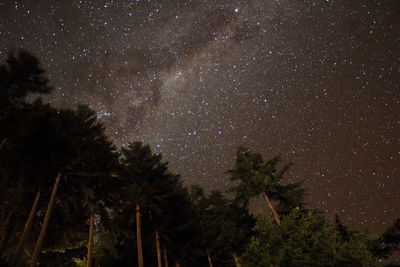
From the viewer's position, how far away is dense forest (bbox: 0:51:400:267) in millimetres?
10703

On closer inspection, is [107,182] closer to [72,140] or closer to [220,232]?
[72,140]

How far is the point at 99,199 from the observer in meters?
20.0

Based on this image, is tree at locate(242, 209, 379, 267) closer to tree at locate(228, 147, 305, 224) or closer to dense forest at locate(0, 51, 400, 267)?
dense forest at locate(0, 51, 400, 267)

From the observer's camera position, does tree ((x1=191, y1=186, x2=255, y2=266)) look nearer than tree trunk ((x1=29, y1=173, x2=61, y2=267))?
No

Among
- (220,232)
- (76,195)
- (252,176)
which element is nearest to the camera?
(76,195)

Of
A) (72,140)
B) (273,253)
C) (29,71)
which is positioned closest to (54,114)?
(72,140)

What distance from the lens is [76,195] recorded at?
742 inches

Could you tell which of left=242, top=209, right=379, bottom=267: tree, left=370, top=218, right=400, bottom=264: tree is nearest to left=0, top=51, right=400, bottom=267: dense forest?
left=242, top=209, right=379, bottom=267: tree

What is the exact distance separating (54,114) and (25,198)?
6.82 metres

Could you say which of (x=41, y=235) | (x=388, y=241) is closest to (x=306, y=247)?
(x=41, y=235)

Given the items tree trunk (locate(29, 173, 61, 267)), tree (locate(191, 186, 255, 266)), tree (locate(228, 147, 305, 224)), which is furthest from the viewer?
tree (locate(191, 186, 255, 266))

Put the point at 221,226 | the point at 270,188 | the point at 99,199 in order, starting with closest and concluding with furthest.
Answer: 1. the point at 99,199
2. the point at 270,188
3. the point at 221,226

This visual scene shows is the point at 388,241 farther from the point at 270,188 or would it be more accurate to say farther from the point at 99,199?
the point at 99,199

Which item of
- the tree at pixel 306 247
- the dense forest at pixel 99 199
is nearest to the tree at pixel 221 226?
the dense forest at pixel 99 199
